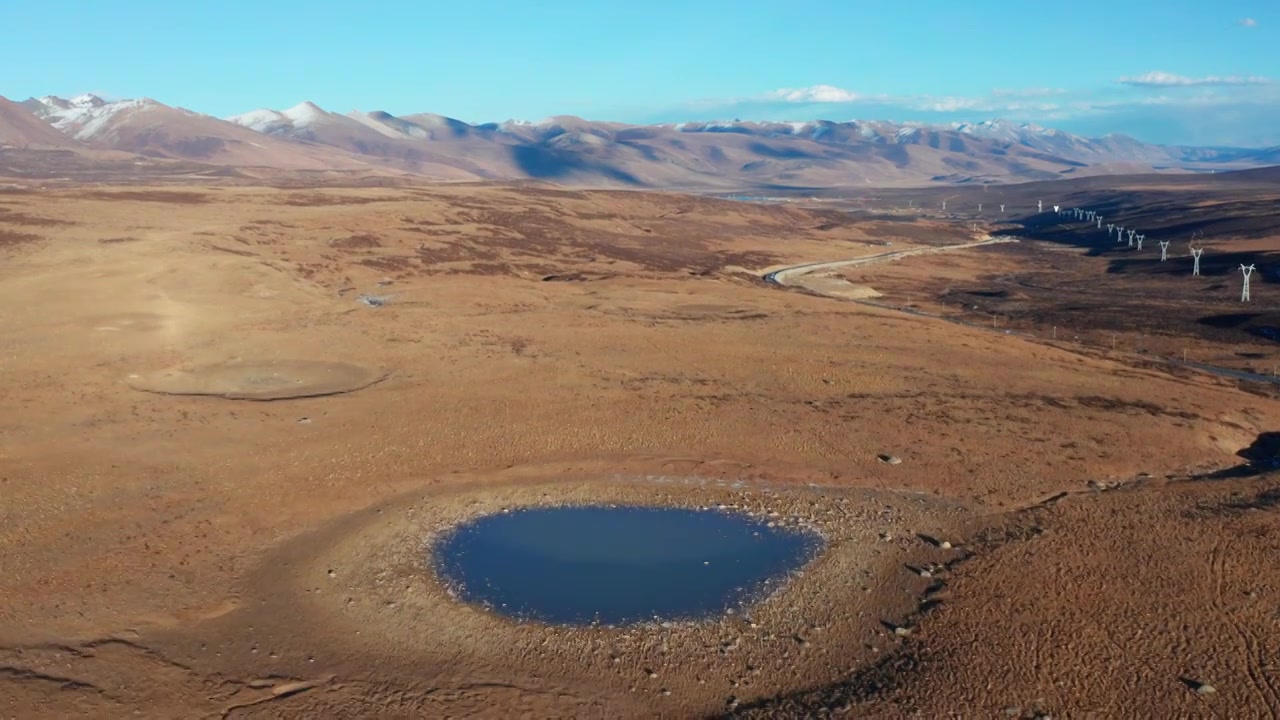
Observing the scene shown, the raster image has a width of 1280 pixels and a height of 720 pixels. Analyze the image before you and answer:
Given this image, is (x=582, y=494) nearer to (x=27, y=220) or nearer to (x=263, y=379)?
(x=263, y=379)

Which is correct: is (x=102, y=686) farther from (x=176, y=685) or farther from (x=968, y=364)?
(x=968, y=364)

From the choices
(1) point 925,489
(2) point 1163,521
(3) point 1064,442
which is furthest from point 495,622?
(3) point 1064,442

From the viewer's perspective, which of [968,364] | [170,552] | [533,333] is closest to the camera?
[170,552]

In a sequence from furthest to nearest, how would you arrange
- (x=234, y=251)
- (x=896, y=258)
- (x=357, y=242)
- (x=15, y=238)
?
1. (x=896, y=258)
2. (x=357, y=242)
3. (x=234, y=251)
4. (x=15, y=238)

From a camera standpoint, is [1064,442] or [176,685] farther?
[1064,442]

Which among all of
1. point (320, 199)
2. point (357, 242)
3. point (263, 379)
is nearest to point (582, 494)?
point (263, 379)

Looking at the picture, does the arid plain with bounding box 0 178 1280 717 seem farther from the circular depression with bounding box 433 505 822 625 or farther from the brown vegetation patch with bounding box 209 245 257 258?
the brown vegetation patch with bounding box 209 245 257 258

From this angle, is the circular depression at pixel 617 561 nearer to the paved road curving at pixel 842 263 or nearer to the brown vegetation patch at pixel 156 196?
the paved road curving at pixel 842 263

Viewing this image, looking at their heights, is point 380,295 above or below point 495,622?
above
